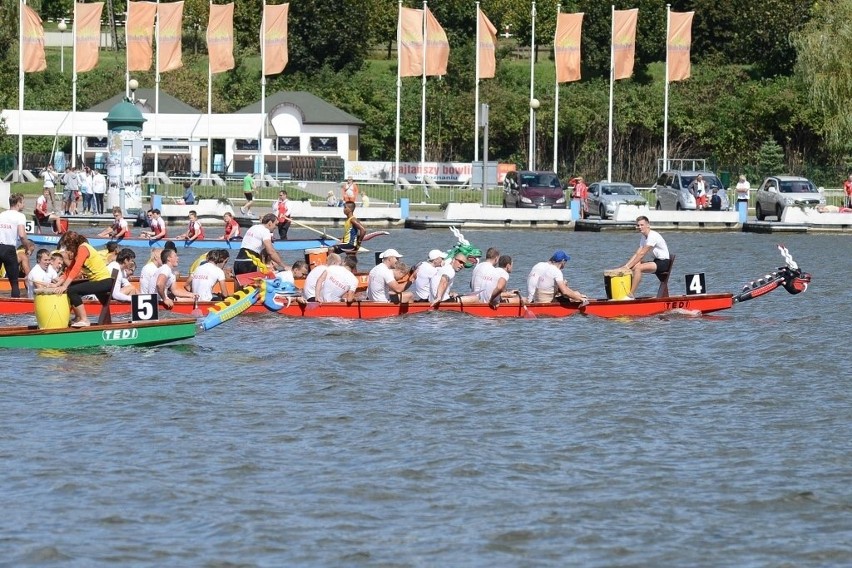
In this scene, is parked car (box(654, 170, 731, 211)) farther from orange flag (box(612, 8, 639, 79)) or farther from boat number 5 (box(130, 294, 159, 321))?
boat number 5 (box(130, 294, 159, 321))

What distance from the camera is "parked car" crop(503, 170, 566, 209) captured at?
185 ft

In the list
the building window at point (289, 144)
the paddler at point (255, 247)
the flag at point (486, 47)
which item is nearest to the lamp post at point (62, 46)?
the building window at point (289, 144)

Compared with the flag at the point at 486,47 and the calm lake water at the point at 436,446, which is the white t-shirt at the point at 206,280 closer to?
the calm lake water at the point at 436,446

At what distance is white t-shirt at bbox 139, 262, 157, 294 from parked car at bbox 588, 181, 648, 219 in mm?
31401

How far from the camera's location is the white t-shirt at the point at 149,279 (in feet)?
82.8

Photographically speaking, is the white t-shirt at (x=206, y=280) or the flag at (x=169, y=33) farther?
the flag at (x=169, y=33)

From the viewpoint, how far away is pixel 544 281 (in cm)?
2644

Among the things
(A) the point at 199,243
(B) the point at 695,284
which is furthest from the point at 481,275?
(A) the point at 199,243

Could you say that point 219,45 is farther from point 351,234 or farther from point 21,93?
point 351,234

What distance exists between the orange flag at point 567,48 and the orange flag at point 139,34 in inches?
638

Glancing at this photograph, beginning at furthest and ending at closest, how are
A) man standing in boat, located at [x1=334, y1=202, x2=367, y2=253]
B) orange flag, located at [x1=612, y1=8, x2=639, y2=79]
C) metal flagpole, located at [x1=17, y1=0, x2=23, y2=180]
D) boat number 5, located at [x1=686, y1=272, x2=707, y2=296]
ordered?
orange flag, located at [x1=612, y1=8, x2=639, y2=79]
metal flagpole, located at [x1=17, y1=0, x2=23, y2=180]
man standing in boat, located at [x1=334, y1=202, x2=367, y2=253]
boat number 5, located at [x1=686, y1=272, x2=707, y2=296]

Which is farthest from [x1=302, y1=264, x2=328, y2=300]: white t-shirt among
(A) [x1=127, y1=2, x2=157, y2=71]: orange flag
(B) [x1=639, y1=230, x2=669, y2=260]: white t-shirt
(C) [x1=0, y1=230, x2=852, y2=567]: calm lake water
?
(A) [x1=127, y1=2, x2=157, y2=71]: orange flag

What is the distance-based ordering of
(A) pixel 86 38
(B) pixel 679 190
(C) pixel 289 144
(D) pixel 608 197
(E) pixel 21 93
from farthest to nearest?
1. (C) pixel 289 144
2. (A) pixel 86 38
3. (E) pixel 21 93
4. (B) pixel 679 190
5. (D) pixel 608 197

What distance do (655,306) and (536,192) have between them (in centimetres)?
2957
